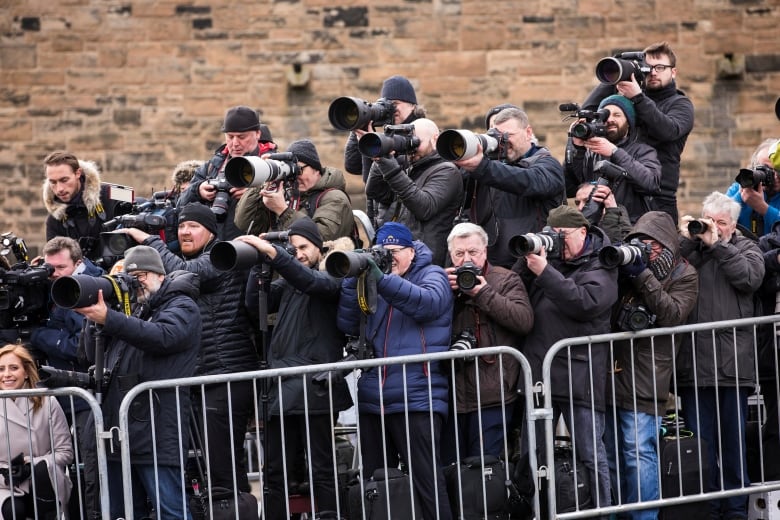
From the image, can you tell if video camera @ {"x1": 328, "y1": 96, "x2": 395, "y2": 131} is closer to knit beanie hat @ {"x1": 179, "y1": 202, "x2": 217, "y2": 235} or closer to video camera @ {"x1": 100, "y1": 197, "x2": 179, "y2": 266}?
knit beanie hat @ {"x1": 179, "y1": 202, "x2": 217, "y2": 235}

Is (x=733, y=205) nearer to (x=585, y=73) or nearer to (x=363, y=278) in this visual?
(x=363, y=278)

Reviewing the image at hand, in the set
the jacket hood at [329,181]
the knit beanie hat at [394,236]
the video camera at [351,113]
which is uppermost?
the video camera at [351,113]

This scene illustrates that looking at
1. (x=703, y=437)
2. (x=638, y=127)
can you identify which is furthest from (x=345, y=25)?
(x=703, y=437)

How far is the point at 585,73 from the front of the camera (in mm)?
15695

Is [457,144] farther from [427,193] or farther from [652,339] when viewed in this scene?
[652,339]

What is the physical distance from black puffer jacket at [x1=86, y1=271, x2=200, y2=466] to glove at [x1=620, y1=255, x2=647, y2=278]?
218cm

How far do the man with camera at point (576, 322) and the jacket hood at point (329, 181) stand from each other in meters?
1.28

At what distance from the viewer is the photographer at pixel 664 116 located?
8.76m

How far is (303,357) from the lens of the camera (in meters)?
7.82

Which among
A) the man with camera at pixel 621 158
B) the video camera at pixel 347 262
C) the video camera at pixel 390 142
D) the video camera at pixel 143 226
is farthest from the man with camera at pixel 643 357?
the video camera at pixel 143 226

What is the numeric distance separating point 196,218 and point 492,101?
7851 mm

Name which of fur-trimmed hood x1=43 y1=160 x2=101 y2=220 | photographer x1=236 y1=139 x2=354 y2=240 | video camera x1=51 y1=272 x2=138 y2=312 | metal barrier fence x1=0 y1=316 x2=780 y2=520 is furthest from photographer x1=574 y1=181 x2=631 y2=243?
fur-trimmed hood x1=43 y1=160 x2=101 y2=220

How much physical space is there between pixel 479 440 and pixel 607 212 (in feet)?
4.88

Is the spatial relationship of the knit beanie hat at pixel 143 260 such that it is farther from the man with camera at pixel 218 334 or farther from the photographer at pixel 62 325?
the photographer at pixel 62 325
